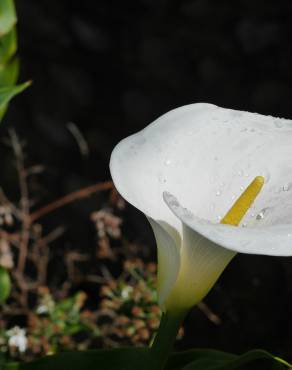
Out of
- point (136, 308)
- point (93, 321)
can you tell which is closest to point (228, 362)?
point (136, 308)

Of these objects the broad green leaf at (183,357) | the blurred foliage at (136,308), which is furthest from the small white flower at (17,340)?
the broad green leaf at (183,357)

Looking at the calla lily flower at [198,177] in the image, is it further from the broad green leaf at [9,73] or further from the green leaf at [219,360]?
the broad green leaf at [9,73]

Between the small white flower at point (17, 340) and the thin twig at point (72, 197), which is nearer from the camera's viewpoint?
the small white flower at point (17, 340)

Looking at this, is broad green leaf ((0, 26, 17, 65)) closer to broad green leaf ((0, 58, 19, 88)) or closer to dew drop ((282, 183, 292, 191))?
broad green leaf ((0, 58, 19, 88))

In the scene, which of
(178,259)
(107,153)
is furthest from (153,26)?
(178,259)

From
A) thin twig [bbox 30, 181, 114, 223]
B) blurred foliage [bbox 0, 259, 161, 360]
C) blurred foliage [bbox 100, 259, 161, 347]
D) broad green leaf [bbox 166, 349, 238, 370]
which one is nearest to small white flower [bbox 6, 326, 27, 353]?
blurred foliage [bbox 0, 259, 161, 360]

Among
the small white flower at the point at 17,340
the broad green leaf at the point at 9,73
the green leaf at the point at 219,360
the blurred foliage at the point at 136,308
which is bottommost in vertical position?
the small white flower at the point at 17,340

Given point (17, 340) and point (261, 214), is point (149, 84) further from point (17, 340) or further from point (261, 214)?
point (261, 214)
